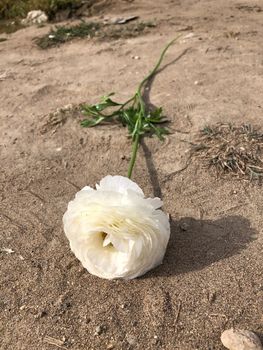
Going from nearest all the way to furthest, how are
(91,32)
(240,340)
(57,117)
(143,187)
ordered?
(240,340) < (143,187) < (57,117) < (91,32)

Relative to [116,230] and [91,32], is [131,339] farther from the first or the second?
[91,32]

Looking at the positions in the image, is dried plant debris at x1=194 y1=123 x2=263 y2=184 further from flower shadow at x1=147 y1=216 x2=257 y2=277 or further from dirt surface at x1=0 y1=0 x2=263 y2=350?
flower shadow at x1=147 y1=216 x2=257 y2=277

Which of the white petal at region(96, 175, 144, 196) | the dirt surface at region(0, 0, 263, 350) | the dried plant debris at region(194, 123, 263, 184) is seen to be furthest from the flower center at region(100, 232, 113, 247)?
the dried plant debris at region(194, 123, 263, 184)

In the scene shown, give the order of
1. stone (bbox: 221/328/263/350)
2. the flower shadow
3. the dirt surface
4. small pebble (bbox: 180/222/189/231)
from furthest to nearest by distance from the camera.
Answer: small pebble (bbox: 180/222/189/231)
the flower shadow
the dirt surface
stone (bbox: 221/328/263/350)

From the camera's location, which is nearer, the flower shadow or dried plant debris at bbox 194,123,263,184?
the flower shadow

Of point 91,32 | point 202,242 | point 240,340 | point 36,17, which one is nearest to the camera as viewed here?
point 240,340

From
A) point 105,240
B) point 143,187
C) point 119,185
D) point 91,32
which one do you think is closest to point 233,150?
point 143,187
